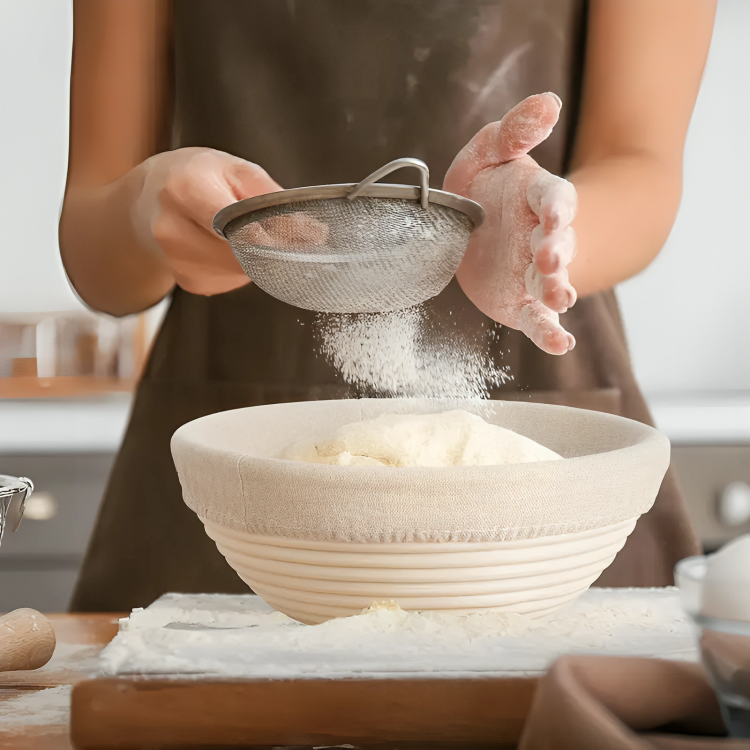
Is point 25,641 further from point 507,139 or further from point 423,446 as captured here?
point 507,139

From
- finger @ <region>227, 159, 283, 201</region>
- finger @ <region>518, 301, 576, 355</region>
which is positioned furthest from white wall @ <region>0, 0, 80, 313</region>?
finger @ <region>518, 301, 576, 355</region>

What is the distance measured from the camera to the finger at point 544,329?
2.06 feet

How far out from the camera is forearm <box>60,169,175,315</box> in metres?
0.89

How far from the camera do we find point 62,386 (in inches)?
34.6

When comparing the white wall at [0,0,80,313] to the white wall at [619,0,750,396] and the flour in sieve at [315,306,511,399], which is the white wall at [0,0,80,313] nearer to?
the flour in sieve at [315,306,511,399]

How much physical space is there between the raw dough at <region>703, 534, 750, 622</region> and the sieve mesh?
0.40 meters

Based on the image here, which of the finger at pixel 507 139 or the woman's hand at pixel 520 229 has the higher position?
the finger at pixel 507 139

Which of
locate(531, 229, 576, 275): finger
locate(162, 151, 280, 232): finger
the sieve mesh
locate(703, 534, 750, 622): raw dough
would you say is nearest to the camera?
locate(703, 534, 750, 622): raw dough

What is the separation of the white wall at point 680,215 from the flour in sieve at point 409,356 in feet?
0.61

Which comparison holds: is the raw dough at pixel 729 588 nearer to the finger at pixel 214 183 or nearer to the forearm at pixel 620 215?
the forearm at pixel 620 215

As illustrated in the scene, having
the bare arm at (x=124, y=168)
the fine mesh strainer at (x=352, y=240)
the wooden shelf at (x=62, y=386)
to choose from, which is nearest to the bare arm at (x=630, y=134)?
the fine mesh strainer at (x=352, y=240)

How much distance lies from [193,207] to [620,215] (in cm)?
51

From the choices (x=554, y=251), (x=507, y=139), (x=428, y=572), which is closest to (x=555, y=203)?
(x=554, y=251)

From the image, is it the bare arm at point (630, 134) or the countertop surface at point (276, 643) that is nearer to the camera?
the countertop surface at point (276, 643)
